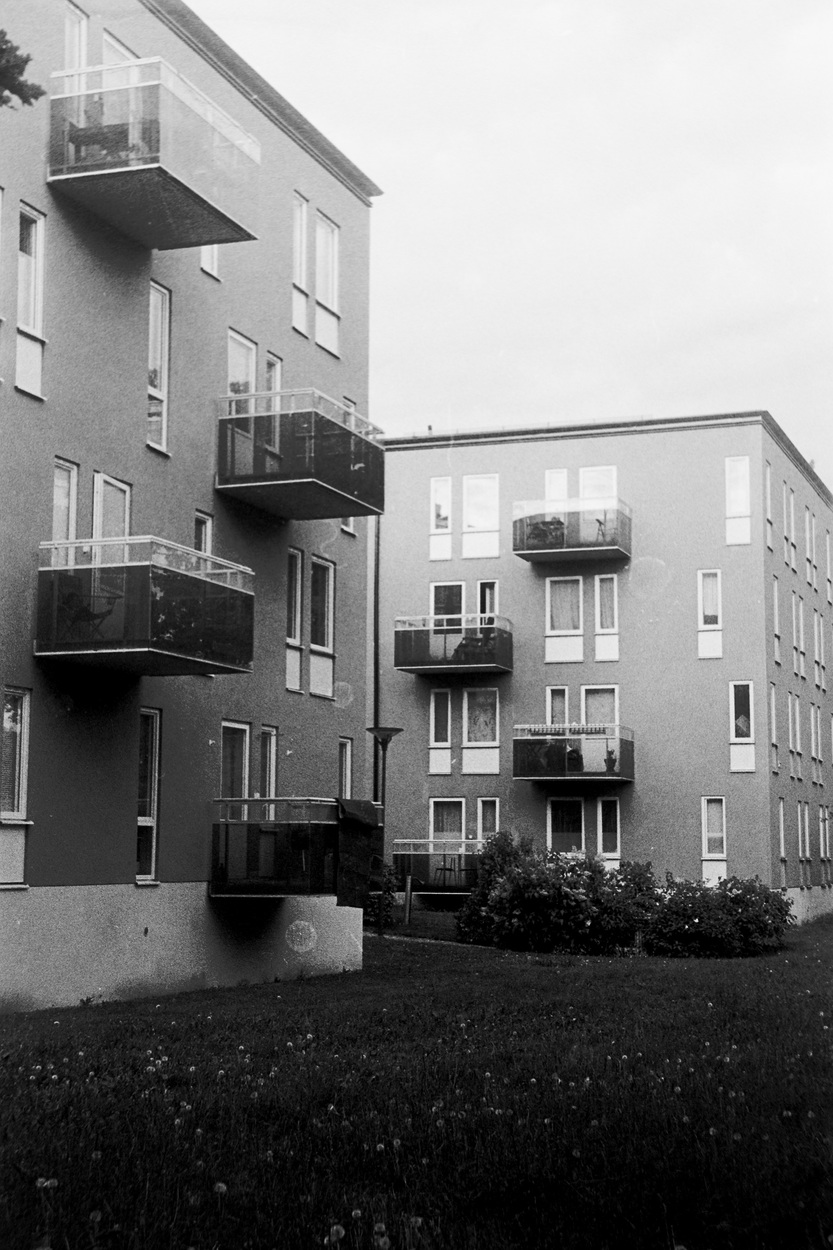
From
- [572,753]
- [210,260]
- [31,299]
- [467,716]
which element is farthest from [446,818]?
[31,299]

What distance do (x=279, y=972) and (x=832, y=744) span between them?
3718cm

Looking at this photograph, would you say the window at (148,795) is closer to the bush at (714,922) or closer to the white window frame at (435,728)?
the bush at (714,922)

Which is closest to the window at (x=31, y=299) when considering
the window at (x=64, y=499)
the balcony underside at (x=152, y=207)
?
the balcony underside at (x=152, y=207)

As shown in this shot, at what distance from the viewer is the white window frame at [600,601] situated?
47656 mm

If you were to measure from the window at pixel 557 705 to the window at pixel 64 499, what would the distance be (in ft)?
96.9

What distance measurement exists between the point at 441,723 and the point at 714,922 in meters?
19.1

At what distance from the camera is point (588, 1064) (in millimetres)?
10953

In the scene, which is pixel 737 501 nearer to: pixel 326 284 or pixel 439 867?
pixel 439 867

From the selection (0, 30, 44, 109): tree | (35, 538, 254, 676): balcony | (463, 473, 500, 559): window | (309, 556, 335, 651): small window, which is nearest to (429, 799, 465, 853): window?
(463, 473, 500, 559): window

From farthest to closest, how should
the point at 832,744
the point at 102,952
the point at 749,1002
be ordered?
1. the point at 832,744
2. the point at 102,952
3. the point at 749,1002

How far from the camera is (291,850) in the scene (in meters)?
22.4

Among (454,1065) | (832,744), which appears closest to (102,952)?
(454,1065)

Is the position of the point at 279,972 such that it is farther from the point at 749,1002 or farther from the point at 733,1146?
the point at 733,1146

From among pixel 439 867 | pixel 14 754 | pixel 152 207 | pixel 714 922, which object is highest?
pixel 152 207
